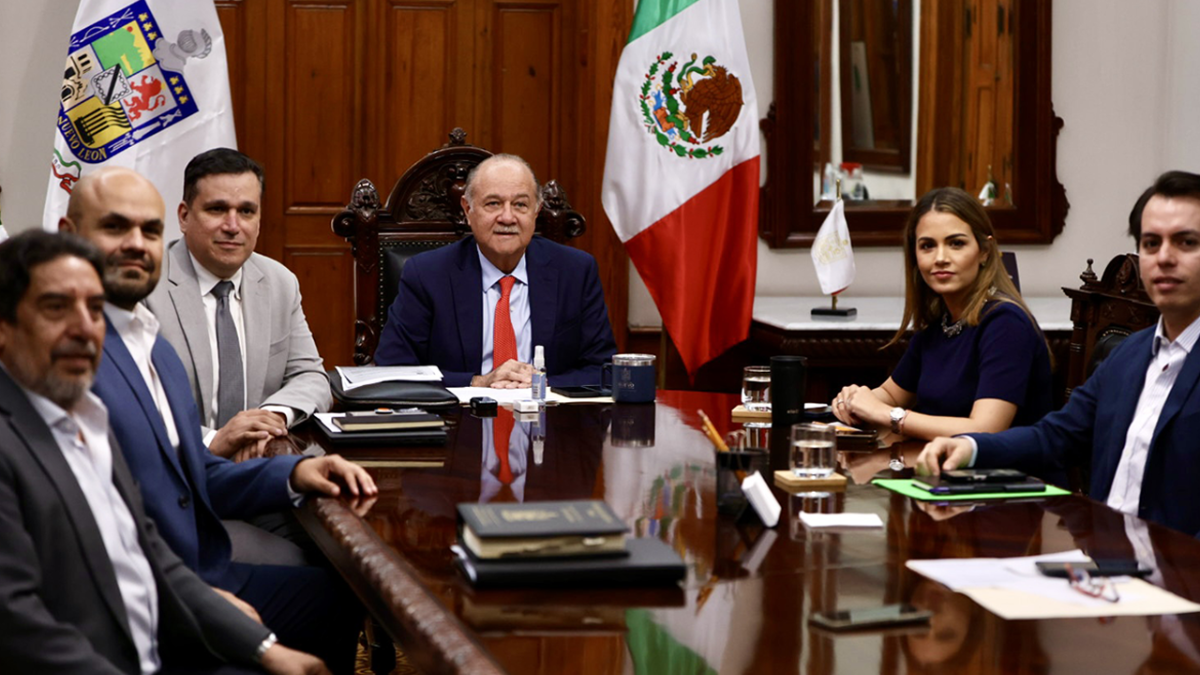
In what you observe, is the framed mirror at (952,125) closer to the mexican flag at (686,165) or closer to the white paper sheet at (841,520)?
the mexican flag at (686,165)

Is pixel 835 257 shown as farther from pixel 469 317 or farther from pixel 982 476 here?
pixel 982 476

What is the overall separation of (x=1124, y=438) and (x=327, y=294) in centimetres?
344

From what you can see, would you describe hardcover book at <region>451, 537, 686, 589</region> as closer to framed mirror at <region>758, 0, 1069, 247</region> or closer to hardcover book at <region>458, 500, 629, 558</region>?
hardcover book at <region>458, 500, 629, 558</region>

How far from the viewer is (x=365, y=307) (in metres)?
4.01

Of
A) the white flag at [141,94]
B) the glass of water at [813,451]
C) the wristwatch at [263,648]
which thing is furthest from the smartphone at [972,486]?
the white flag at [141,94]

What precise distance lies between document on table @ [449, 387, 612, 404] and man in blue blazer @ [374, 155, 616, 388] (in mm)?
331

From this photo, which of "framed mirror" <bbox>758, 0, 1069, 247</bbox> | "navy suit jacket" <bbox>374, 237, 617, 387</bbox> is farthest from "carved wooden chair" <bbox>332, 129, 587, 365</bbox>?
"framed mirror" <bbox>758, 0, 1069, 247</bbox>

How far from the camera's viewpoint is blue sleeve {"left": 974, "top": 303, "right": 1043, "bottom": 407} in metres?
2.65

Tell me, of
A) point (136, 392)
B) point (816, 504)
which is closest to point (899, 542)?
point (816, 504)

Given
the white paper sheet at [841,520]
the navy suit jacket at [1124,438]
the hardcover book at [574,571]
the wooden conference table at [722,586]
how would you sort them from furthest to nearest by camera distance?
the navy suit jacket at [1124,438] < the white paper sheet at [841,520] < the hardcover book at [574,571] < the wooden conference table at [722,586]

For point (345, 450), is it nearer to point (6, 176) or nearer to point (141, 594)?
point (141, 594)

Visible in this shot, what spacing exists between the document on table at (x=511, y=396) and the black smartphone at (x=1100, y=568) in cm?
160

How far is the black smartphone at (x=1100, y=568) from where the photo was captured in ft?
5.12

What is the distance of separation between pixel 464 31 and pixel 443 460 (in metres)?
3.07
